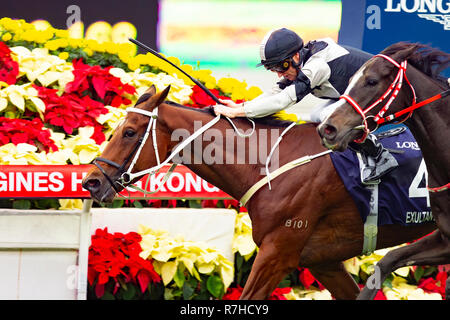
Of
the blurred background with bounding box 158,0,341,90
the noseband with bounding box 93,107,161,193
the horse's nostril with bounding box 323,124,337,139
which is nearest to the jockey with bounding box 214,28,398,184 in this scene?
the noseband with bounding box 93,107,161,193

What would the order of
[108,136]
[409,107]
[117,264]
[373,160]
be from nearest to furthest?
[409,107] → [373,160] → [117,264] → [108,136]

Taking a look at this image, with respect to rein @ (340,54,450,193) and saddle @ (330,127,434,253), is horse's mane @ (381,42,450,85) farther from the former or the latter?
saddle @ (330,127,434,253)

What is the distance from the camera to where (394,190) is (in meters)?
5.16

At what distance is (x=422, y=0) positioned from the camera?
7.22 m

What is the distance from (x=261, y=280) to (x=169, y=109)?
3.74ft

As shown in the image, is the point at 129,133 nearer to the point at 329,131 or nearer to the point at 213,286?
the point at 329,131

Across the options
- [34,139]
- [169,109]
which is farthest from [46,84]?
[169,109]

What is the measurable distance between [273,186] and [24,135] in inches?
83.2

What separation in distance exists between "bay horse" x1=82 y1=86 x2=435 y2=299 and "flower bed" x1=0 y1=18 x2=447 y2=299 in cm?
49

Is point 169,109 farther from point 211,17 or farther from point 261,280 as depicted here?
point 211,17

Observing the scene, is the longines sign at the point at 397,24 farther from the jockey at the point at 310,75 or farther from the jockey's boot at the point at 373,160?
the jockey's boot at the point at 373,160

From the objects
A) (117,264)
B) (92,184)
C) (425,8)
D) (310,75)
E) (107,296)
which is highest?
(425,8)

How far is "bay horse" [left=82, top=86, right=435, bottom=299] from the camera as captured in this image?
5.01m

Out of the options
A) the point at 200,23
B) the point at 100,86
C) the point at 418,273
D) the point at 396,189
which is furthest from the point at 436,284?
the point at 200,23
